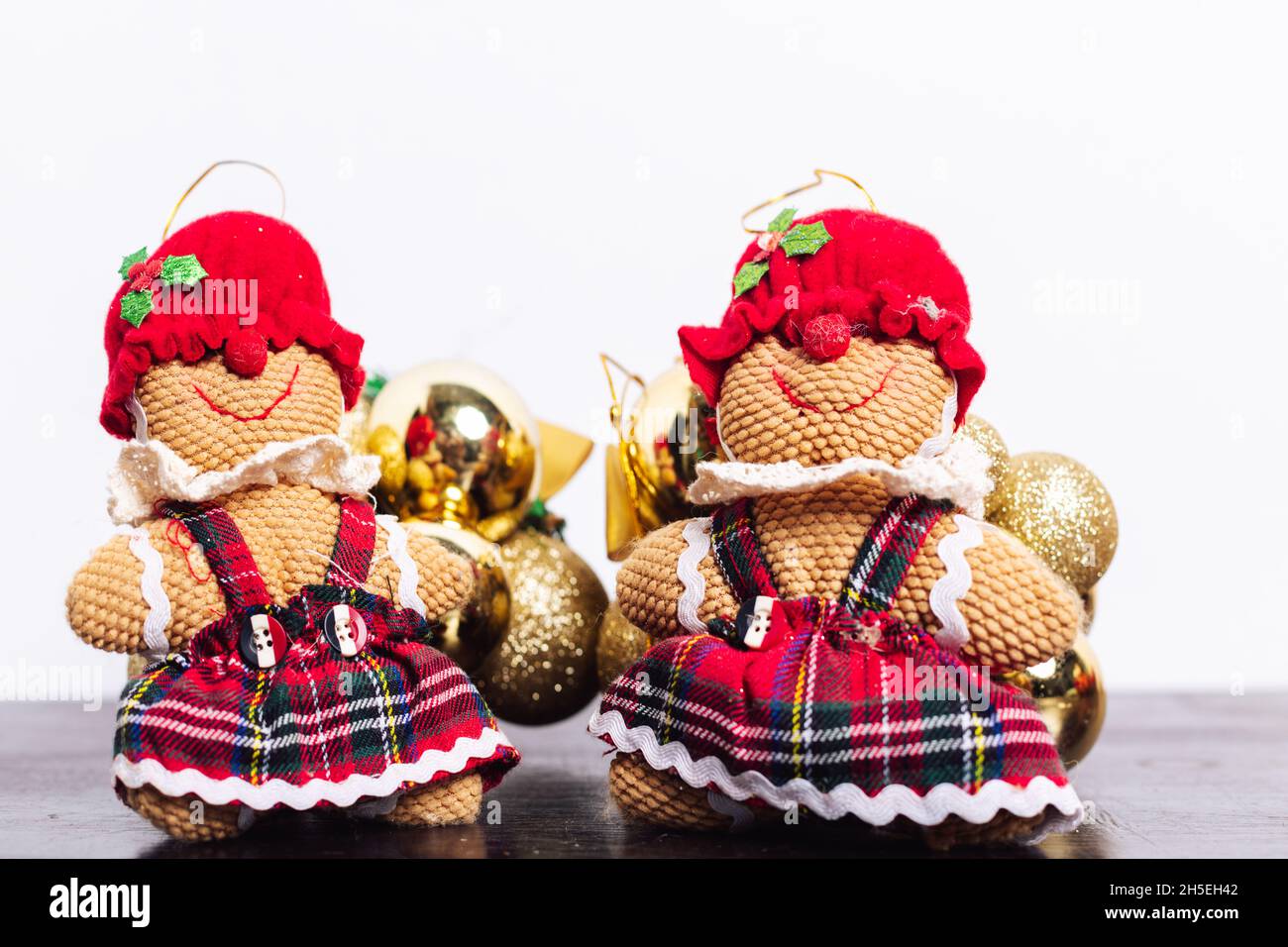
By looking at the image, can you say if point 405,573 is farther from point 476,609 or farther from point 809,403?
point 809,403

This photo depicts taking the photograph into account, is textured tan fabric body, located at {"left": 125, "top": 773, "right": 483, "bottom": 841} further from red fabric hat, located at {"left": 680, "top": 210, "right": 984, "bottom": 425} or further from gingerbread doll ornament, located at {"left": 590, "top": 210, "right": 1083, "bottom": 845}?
red fabric hat, located at {"left": 680, "top": 210, "right": 984, "bottom": 425}

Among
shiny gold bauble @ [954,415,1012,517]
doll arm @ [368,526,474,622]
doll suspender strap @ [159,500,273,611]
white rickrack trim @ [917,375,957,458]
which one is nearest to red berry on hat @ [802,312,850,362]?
white rickrack trim @ [917,375,957,458]

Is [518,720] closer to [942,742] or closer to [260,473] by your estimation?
Result: [260,473]

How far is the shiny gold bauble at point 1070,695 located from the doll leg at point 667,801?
1.27 ft

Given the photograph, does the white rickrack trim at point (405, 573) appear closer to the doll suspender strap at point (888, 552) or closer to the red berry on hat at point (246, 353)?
the red berry on hat at point (246, 353)


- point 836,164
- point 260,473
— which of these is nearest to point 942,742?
point 260,473

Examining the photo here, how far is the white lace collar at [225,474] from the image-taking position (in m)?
1.23

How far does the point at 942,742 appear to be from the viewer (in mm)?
1078

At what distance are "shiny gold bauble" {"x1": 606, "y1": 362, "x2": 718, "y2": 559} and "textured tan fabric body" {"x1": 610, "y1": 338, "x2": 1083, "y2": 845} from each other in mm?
282

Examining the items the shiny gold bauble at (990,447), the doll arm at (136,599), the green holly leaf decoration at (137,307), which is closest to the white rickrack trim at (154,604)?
the doll arm at (136,599)

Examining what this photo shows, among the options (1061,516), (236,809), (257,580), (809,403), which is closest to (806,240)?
(809,403)

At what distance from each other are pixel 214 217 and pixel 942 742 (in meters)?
0.82

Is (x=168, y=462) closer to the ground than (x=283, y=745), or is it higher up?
higher up
